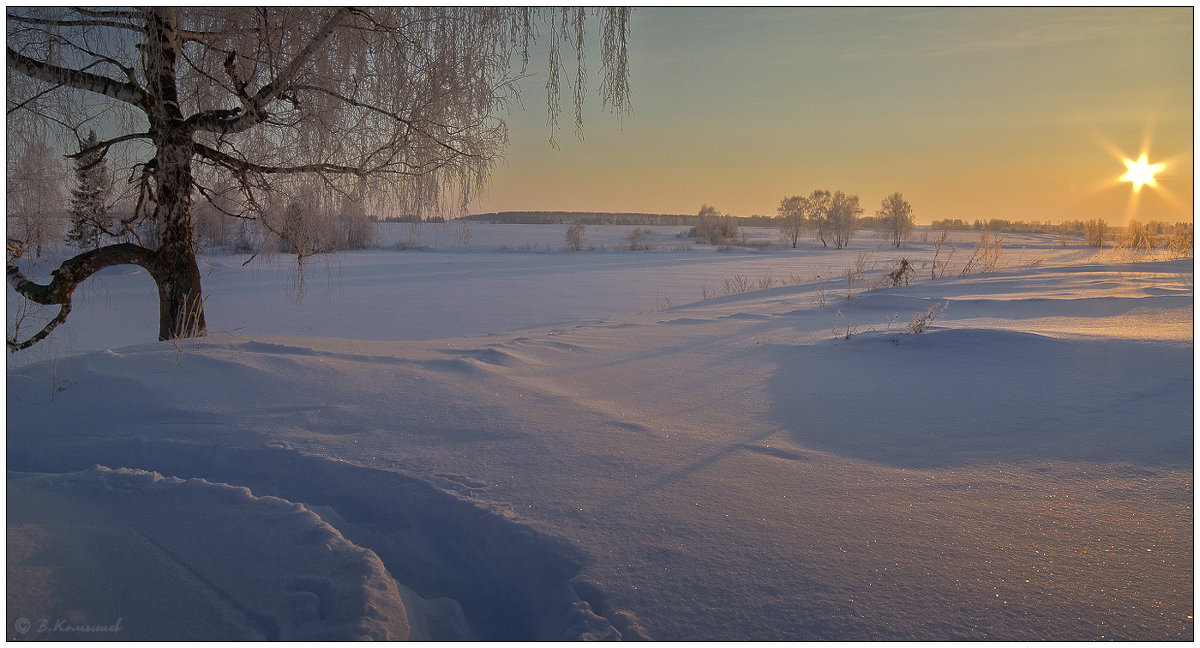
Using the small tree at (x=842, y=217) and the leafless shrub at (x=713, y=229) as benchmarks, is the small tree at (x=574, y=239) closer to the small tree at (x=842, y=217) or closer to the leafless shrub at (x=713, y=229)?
the leafless shrub at (x=713, y=229)

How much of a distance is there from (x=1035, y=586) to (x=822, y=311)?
5.44 meters

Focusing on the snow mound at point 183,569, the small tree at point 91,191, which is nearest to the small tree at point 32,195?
the small tree at point 91,191

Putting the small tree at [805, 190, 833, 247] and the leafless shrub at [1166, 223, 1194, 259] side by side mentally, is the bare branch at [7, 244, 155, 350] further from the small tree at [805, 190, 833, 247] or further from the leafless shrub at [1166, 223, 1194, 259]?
the small tree at [805, 190, 833, 247]

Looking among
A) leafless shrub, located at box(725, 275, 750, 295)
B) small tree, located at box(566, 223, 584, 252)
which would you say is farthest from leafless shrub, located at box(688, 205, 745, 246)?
leafless shrub, located at box(725, 275, 750, 295)

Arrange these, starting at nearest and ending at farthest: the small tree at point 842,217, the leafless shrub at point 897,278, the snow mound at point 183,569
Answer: the snow mound at point 183,569
the leafless shrub at point 897,278
the small tree at point 842,217

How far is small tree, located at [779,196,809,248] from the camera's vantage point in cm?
5350

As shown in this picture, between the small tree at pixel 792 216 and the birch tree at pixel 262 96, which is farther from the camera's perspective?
the small tree at pixel 792 216

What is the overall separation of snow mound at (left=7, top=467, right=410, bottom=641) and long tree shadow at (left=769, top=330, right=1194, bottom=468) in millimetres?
2137

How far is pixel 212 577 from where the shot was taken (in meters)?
2.03

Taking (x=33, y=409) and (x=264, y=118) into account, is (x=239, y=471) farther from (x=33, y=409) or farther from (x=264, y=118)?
(x=264, y=118)

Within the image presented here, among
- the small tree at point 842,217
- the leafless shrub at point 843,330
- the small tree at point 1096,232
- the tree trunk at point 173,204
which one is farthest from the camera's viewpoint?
the small tree at point 842,217

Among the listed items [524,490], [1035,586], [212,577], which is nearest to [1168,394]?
[1035,586]

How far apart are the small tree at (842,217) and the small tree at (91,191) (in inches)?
2041

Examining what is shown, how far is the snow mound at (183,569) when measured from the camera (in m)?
1.84
